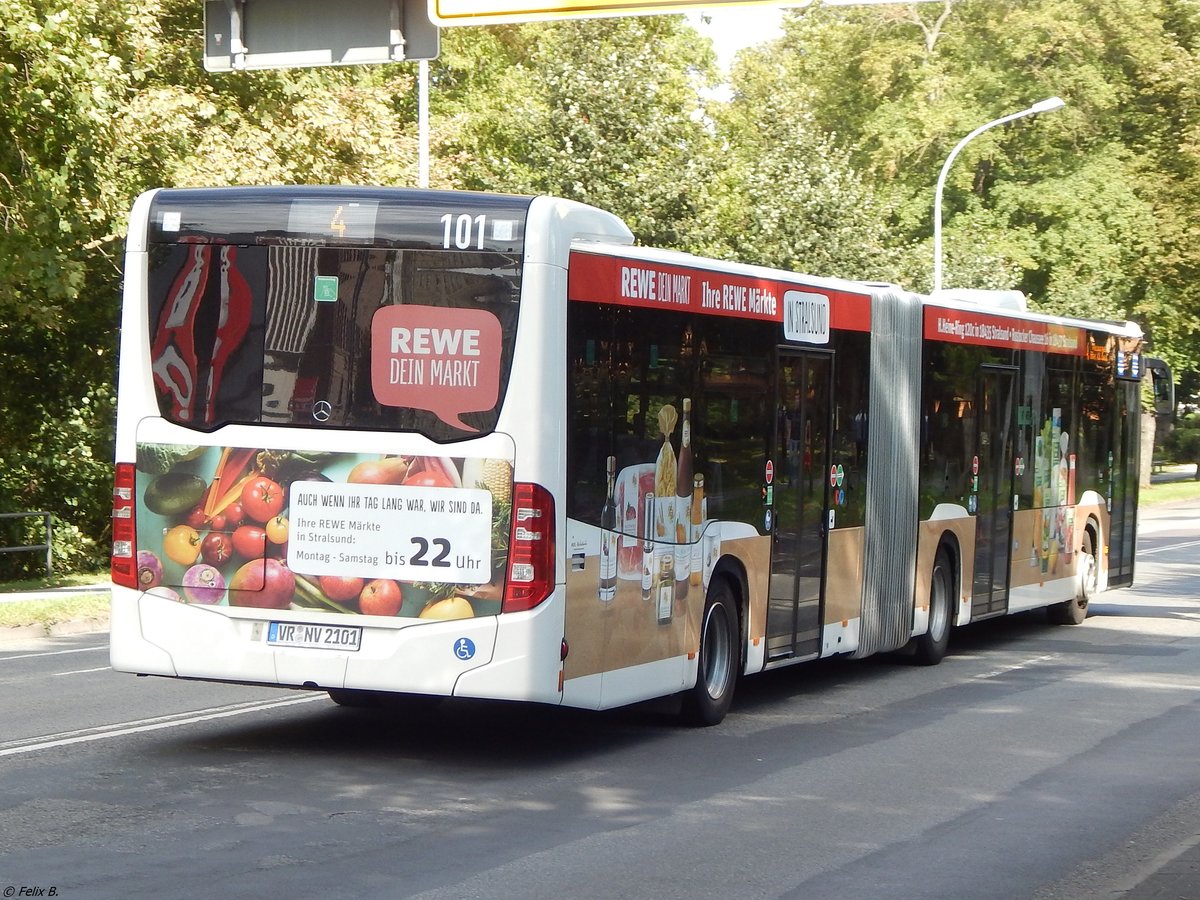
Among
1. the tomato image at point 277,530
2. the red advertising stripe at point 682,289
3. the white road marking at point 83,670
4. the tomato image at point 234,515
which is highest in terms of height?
the red advertising stripe at point 682,289

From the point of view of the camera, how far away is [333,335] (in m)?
9.84

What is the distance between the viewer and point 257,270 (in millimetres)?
9953

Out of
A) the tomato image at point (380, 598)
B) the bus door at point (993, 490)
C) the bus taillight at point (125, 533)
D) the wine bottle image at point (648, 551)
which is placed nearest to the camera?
the tomato image at point (380, 598)

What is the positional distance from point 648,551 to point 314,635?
2093mm

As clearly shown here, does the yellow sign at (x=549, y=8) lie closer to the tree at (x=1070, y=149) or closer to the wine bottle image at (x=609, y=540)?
the wine bottle image at (x=609, y=540)

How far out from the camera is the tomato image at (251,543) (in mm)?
9820

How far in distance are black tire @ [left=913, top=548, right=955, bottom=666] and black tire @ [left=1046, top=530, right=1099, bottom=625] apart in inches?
147

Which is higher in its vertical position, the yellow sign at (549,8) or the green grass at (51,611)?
the yellow sign at (549,8)

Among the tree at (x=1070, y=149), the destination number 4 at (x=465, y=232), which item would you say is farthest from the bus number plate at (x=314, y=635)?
the tree at (x=1070, y=149)

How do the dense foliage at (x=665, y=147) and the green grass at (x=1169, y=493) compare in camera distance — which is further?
the green grass at (x=1169, y=493)

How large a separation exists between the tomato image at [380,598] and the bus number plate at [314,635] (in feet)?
0.37

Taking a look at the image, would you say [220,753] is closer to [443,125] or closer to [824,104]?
[443,125]

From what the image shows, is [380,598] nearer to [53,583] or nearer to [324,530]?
[324,530]

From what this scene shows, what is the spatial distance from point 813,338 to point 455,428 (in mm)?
4430
